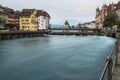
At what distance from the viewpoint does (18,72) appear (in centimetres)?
2353

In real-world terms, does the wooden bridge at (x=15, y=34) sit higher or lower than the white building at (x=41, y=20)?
lower

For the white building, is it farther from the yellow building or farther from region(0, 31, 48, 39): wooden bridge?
region(0, 31, 48, 39): wooden bridge

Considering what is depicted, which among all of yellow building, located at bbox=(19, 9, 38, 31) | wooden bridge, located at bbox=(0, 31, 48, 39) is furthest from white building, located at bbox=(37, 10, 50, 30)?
wooden bridge, located at bbox=(0, 31, 48, 39)

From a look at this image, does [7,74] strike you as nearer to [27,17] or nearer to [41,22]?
[27,17]

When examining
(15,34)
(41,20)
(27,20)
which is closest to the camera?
(15,34)

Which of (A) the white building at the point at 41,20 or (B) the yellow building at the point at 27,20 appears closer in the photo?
(B) the yellow building at the point at 27,20

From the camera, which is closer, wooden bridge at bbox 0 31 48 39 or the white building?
wooden bridge at bbox 0 31 48 39

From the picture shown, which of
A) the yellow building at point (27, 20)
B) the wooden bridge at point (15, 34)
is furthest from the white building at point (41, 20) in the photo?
the wooden bridge at point (15, 34)

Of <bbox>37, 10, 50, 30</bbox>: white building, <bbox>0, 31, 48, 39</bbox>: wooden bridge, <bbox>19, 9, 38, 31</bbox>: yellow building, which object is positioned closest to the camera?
<bbox>0, 31, 48, 39</bbox>: wooden bridge

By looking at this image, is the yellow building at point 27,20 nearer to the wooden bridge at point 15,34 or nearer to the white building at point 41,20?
the white building at point 41,20

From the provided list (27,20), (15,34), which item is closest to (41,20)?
(27,20)

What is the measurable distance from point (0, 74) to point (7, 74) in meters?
0.67

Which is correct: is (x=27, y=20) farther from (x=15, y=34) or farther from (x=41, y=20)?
(x=15, y=34)

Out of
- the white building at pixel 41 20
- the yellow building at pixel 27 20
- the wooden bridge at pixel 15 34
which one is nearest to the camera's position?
the wooden bridge at pixel 15 34
